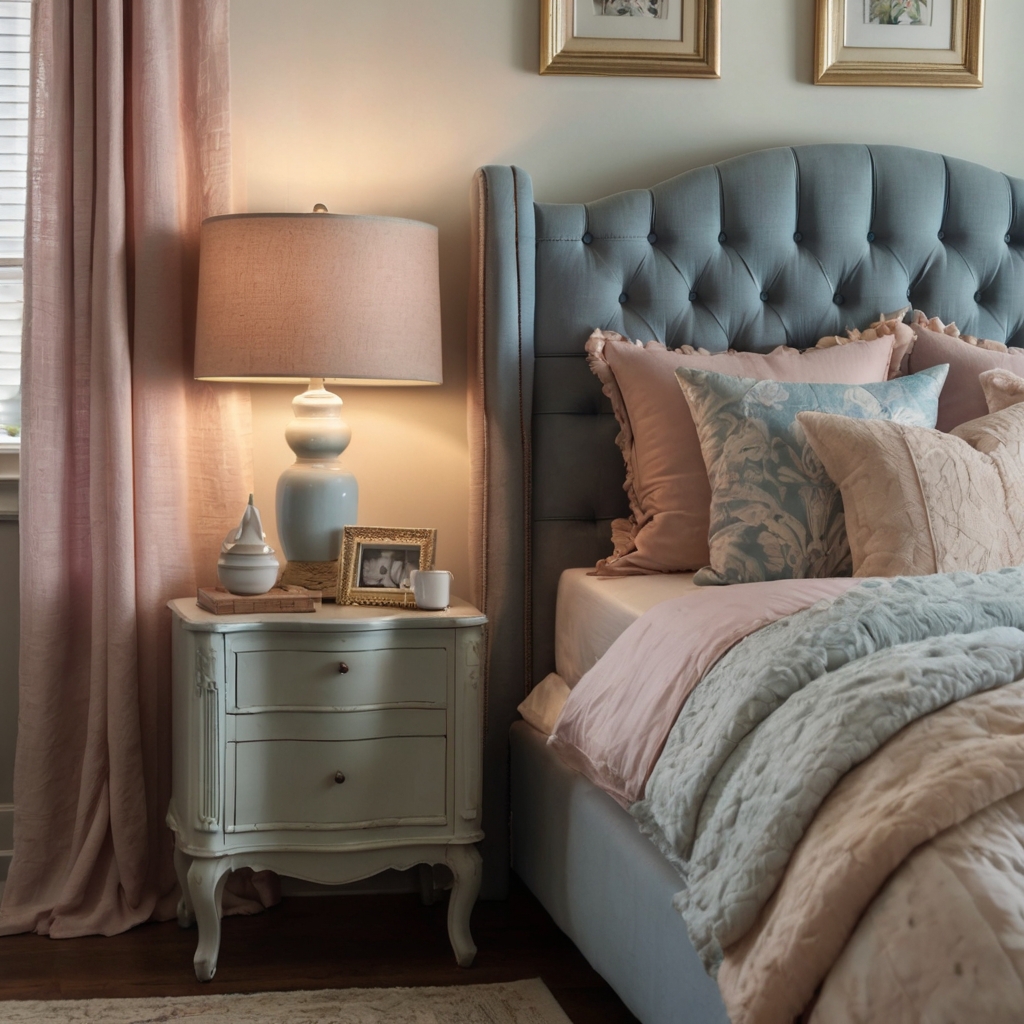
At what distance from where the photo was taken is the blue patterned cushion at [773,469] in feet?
6.09

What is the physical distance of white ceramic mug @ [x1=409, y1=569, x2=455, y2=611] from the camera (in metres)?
2.00

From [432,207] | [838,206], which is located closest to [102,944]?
[432,207]

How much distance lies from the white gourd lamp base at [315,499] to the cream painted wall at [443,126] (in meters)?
0.22

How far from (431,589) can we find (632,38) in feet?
4.32

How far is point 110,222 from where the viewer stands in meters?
2.13

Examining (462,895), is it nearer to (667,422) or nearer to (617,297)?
(667,422)

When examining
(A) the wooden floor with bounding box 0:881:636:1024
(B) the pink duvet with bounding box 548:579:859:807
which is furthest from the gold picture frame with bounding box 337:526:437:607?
(A) the wooden floor with bounding box 0:881:636:1024

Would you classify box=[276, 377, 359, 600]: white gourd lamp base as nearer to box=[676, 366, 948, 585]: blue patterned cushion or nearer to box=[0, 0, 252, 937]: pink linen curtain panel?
box=[0, 0, 252, 937]: pink linen curtain panel

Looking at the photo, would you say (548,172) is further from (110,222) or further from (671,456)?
(110,222)

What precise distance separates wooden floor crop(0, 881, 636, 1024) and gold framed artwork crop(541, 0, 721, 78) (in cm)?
178

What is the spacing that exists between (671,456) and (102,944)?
1.39 meters

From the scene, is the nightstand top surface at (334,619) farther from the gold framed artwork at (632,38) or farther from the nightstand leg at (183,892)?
the gold framed artwork at (632,38)

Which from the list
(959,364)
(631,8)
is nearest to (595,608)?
(959,364)

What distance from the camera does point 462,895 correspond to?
1.97m
